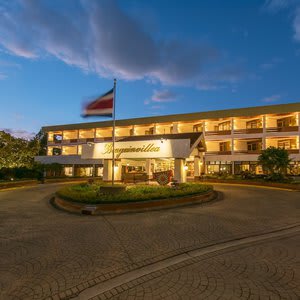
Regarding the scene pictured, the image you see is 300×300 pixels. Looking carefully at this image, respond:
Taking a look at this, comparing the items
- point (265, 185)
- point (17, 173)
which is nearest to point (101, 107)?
point (265, 185)

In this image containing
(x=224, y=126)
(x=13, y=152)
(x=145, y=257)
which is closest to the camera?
(x=145, y=257)

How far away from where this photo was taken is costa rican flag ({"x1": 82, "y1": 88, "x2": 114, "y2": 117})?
14.8 meters

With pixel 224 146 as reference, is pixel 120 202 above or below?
below

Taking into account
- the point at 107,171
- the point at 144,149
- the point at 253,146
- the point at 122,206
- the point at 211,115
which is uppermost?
the point at 211,115

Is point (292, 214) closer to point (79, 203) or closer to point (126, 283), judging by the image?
point (126, 283)

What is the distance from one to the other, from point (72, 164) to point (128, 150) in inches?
1055

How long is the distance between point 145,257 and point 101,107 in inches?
431

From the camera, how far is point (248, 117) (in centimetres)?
3878

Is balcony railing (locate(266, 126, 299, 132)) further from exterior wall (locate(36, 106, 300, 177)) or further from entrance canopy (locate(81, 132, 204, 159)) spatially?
entrance canopy (locate(81, 132, 204, 159))

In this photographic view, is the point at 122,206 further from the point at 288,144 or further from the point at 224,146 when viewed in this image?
the point at 288,144

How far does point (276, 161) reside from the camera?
24531 millimetres

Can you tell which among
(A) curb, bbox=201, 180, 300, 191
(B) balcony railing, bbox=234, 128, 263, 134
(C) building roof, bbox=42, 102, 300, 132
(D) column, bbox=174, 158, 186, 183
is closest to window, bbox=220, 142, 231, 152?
(B) balcony railing, bbox=234, 128, 263, 134

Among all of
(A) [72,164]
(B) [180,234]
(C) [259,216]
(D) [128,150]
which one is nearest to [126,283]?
(B) [180,234]

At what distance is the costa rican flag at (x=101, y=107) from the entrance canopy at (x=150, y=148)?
8.83 m
